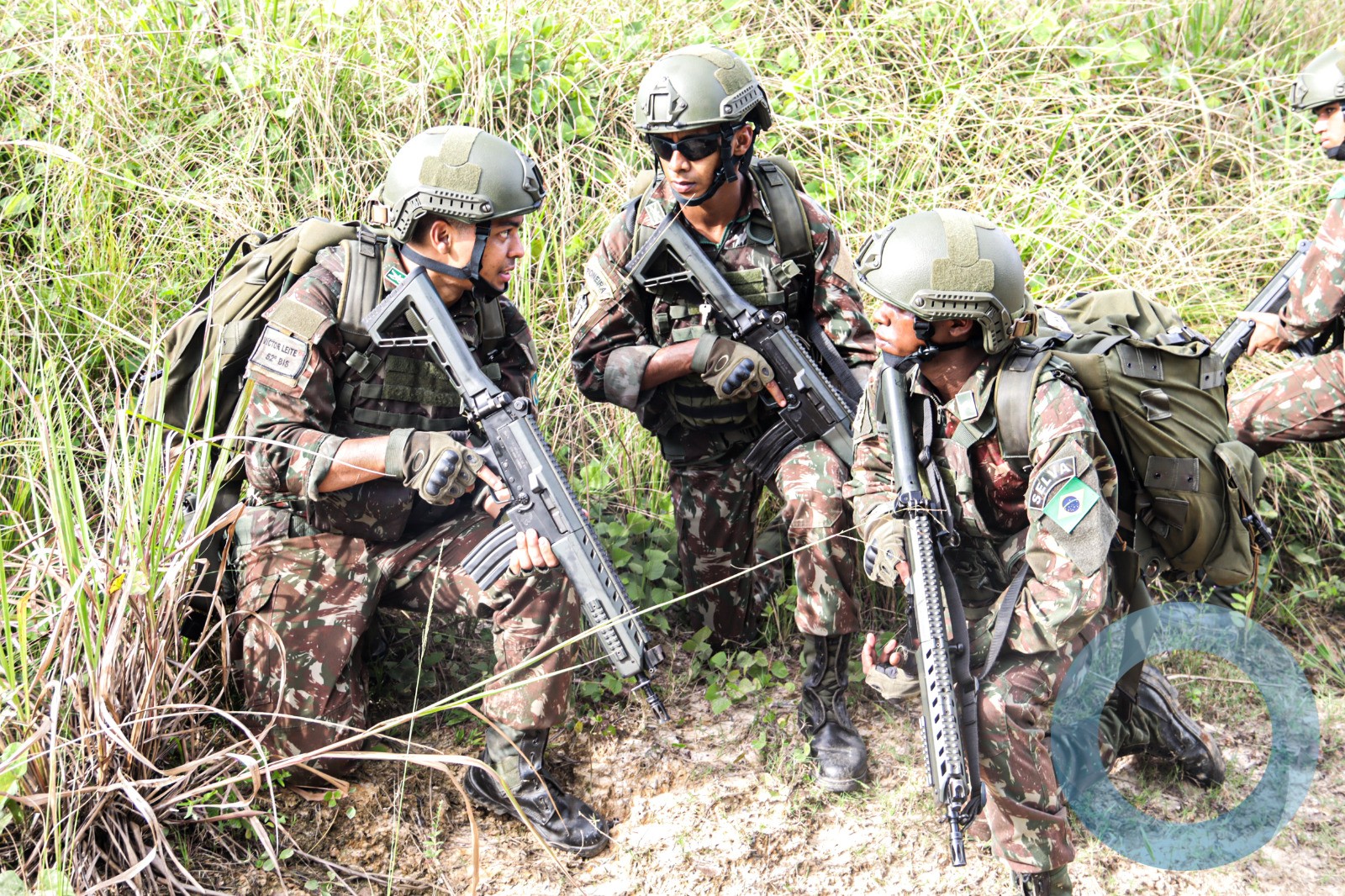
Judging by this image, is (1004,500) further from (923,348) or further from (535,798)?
(535,798)

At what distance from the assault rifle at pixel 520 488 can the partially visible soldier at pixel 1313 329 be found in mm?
2826

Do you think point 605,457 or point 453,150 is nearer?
point 453,150

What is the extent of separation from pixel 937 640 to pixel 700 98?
6.77ft

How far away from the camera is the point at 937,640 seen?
284 cm

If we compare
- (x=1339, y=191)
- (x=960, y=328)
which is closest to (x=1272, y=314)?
(x=1339, y=191)

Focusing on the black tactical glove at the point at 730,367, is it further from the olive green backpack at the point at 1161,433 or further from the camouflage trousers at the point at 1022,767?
the camouflage trousers at the point at 1022,767

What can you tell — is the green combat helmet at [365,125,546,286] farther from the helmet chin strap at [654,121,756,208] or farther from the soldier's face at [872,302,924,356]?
the soldier's face at [872,302,924,356]

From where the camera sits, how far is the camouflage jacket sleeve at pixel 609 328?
4.01m

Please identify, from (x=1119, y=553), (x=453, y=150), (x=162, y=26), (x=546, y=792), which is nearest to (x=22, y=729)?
(x=546, y=792)

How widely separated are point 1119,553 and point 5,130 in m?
5.10

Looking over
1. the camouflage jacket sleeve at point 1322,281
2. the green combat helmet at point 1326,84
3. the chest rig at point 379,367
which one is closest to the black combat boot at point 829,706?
the chest rig at point 379,367

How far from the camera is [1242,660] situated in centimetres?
459

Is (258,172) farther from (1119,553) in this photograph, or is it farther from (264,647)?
(1119,553)

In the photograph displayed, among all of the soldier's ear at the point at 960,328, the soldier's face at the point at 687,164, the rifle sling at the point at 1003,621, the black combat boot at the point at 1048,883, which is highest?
the soldier's face at the point at 687,164
